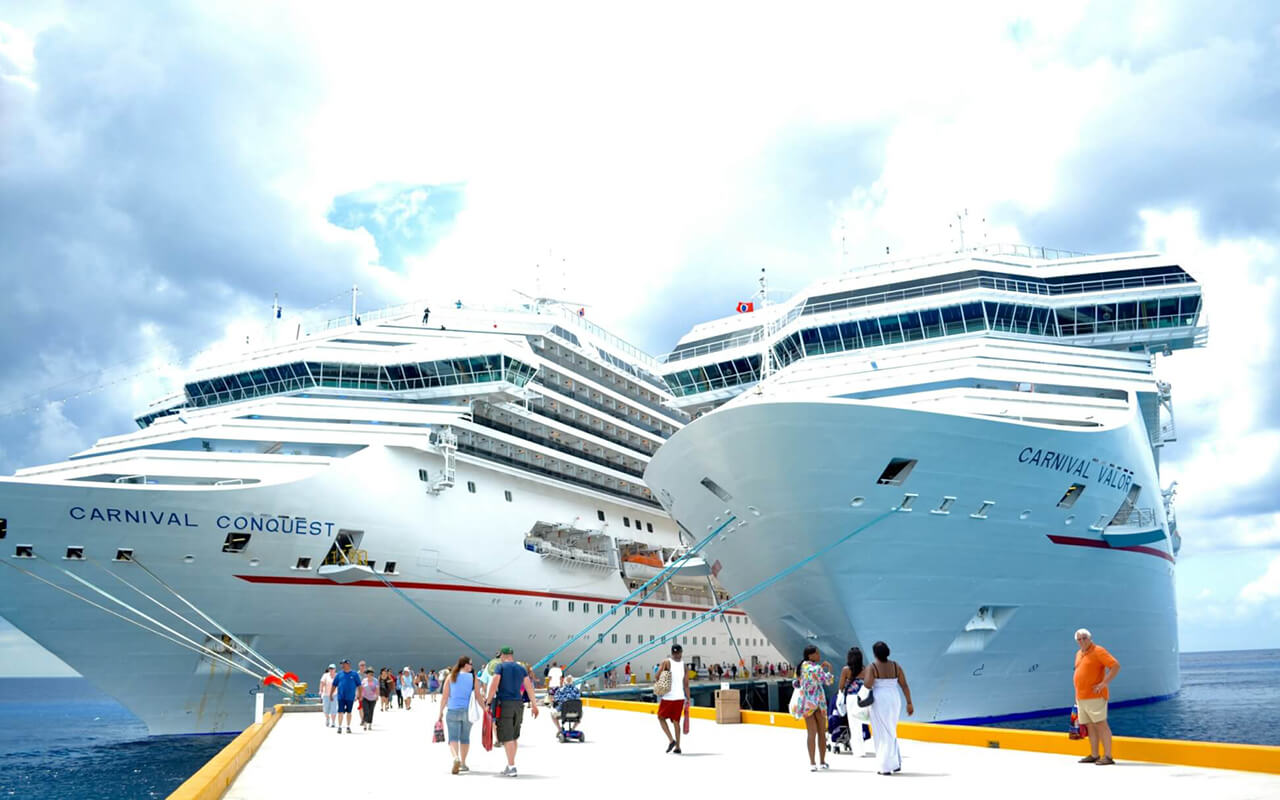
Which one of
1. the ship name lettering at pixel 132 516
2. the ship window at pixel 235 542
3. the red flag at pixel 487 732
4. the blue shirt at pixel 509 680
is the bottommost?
the red flag at pixel 487 732

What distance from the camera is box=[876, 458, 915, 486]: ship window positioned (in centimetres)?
1941

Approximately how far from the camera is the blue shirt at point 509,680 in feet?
34.4

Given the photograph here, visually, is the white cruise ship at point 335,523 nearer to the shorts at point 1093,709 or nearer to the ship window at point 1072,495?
the ship window at point 1072,495

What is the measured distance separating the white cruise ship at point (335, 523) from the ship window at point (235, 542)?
0.05m

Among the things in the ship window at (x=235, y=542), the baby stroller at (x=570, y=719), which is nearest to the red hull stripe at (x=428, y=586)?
the ship window at (x=235, y=542)

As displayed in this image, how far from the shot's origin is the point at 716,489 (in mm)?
21938

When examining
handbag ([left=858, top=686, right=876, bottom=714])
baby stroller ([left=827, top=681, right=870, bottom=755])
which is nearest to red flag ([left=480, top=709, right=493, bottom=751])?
baby stroller ([left=827, top=681, right=870, bottom=755])

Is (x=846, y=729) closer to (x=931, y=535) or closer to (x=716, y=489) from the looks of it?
(x=931, y=535)

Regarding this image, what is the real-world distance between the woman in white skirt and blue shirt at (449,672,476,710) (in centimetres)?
422

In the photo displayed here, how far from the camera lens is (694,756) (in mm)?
11797

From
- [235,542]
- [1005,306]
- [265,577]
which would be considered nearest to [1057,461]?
[1005,306]

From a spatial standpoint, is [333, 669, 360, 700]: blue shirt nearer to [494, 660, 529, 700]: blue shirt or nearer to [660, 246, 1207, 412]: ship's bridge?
[494, 660, 529, 700]: blue shirt

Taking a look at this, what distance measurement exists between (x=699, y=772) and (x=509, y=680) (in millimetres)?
2197

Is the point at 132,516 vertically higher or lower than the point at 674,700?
higher
